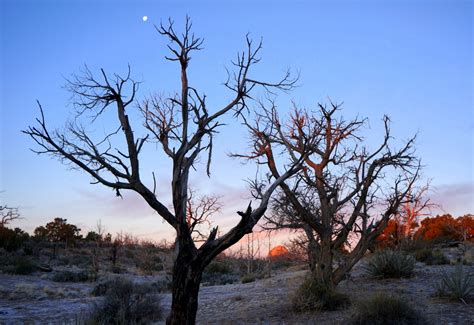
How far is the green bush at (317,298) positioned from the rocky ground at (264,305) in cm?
27

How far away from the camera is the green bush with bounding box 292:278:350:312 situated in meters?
11.8

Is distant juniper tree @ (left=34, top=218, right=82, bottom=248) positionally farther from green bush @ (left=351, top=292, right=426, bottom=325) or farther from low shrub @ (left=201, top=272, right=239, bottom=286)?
green bush @ (left=351, top=292, right=426, bottom=325)

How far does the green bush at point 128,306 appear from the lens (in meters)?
11.7

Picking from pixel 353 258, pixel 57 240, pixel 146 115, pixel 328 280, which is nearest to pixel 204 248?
pixel 146 115

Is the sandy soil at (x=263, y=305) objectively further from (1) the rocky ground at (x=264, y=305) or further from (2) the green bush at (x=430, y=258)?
(2) the green bush at (x=430, y=258)

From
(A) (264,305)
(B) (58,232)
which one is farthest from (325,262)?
(B) (58,232)

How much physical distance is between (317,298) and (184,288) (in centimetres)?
484

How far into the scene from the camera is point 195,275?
8430mm

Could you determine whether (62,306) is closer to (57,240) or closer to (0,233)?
(0,233)

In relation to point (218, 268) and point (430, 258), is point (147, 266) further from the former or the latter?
point (430, 258)

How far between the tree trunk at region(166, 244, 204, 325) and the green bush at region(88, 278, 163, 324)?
3562 mm

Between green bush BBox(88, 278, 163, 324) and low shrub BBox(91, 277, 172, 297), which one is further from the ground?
low shrub BBox(91, 277, 172, 297)

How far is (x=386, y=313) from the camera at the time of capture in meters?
9.83

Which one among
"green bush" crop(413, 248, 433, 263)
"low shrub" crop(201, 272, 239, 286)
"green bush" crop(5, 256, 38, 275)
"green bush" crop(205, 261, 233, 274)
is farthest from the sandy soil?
"green bush" crop(205, 261, 233, 274)
